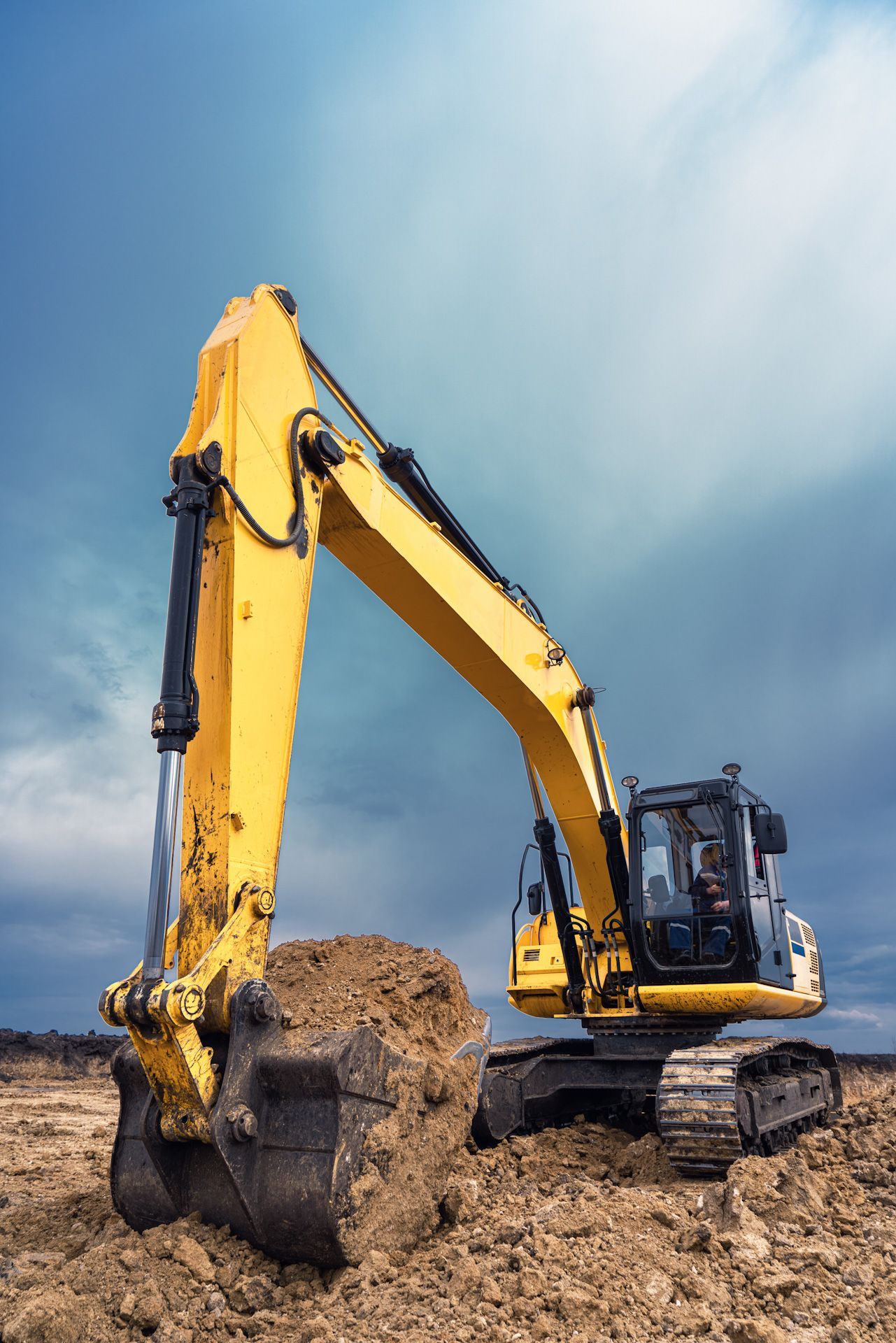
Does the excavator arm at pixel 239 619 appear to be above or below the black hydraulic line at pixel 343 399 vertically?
below

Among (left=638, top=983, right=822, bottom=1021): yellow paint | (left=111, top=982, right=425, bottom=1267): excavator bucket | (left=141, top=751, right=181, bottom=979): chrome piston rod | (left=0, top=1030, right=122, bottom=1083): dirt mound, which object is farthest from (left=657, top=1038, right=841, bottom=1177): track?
(left=0, top=1030, right=122, bottom=1083): dirt mound

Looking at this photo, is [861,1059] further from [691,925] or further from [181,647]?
[181,647]

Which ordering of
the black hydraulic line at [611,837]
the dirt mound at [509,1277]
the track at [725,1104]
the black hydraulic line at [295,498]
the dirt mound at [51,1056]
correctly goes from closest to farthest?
1. the dirt mound at [509,1277]
2. the black hydraulic line at [295,498]
3. the track at [725,1104]
4. the black hydraulic line at [611,837]
5. the dirt mound at [51,1056]

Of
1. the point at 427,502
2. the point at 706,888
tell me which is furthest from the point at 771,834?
the point at 427,502

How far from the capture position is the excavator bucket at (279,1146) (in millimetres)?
4004

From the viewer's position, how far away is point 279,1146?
4.10 metres

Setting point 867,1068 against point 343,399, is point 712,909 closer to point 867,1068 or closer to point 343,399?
point 343,399

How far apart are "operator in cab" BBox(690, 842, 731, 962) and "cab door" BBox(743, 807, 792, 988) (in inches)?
7.8

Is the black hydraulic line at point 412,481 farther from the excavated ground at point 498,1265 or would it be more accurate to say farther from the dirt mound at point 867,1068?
the dirt mound at point 867,1068

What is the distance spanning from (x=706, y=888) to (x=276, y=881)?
4.20 m

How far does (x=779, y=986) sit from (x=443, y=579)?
14.9 ft

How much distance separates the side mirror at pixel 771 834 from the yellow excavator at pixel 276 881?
0.02m

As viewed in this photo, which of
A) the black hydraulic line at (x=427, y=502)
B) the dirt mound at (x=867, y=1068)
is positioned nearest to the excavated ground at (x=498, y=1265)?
the black hydraulic line at (x=427, y=502)

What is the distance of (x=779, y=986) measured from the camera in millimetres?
7930
